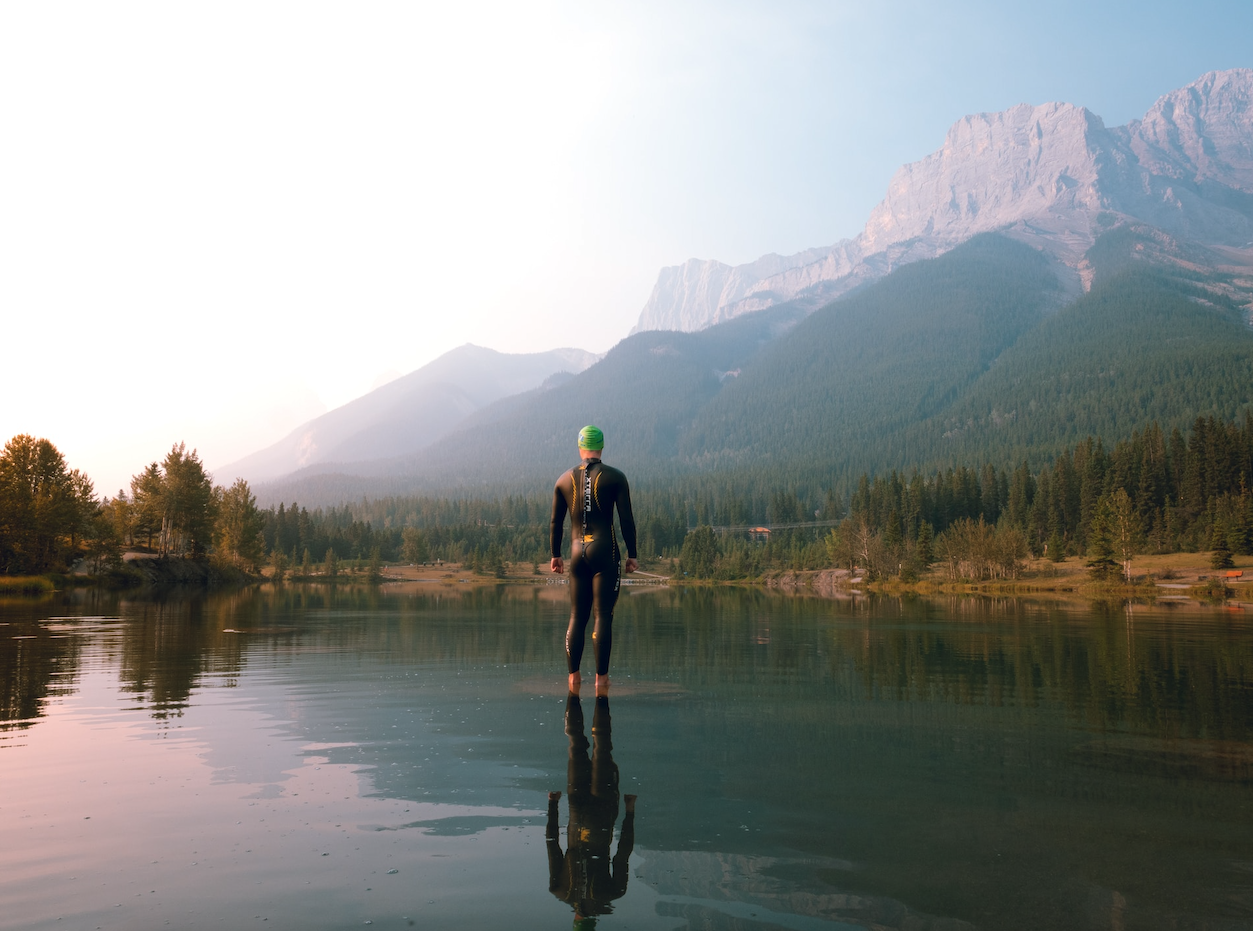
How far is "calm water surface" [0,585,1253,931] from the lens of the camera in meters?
4.68

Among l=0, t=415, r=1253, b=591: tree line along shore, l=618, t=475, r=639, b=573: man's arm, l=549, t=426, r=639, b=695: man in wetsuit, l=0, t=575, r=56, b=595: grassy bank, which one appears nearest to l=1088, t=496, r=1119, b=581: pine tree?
l=0, t=415, r=1253, b=591: tree line along shore

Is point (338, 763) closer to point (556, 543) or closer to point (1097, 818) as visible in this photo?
point (556, 543)

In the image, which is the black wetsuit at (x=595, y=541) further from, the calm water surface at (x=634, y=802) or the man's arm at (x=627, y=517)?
the calm water surface at (x=634, y=802)

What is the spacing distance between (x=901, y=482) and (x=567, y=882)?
165153 millimetres

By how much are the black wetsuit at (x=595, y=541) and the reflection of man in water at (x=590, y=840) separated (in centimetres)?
302

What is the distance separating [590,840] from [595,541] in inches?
244

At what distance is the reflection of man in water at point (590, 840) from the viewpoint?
15.6ft

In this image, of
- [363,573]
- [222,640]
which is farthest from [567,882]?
[363,573]

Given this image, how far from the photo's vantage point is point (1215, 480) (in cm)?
10394

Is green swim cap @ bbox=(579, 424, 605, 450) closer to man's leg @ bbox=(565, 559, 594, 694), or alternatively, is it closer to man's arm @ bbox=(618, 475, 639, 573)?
man's arm @ bbox=(618, 475, 639, 573)

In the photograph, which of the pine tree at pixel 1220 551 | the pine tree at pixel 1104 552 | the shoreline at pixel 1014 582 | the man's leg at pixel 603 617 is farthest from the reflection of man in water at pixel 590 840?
the pine tree at pixel 1220 551

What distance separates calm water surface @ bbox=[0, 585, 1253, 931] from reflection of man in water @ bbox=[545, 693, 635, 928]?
1.2 inches

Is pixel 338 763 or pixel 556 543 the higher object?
pixel 556 543

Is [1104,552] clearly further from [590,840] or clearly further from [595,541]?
[590,840]
